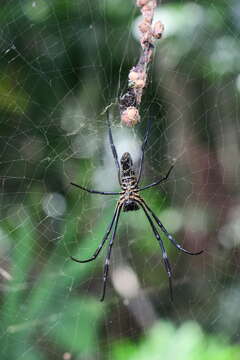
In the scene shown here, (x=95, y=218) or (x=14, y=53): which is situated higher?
(x=14, y=53)

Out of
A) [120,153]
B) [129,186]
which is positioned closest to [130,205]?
[129,186]

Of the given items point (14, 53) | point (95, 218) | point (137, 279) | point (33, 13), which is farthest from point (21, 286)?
point (33, 13)

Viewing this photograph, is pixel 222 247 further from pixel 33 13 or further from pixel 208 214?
pixel 33 13

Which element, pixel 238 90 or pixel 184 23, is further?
pixel 238 90

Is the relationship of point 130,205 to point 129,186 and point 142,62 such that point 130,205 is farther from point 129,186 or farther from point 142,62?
point 142,62

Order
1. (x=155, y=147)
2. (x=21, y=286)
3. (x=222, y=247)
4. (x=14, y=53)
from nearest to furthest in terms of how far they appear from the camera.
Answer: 1. (x=21, y=286)
2. (x=14, y=53)
3. (x=155, y=147)
4. (x=222, y=247)

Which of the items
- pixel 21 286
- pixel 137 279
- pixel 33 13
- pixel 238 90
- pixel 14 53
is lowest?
pixel 137 279

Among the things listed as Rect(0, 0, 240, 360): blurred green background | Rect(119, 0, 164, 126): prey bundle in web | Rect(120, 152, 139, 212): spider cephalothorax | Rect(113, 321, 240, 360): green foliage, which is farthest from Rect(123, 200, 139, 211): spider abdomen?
Rect(113, 321, 240, 360): green foliage
